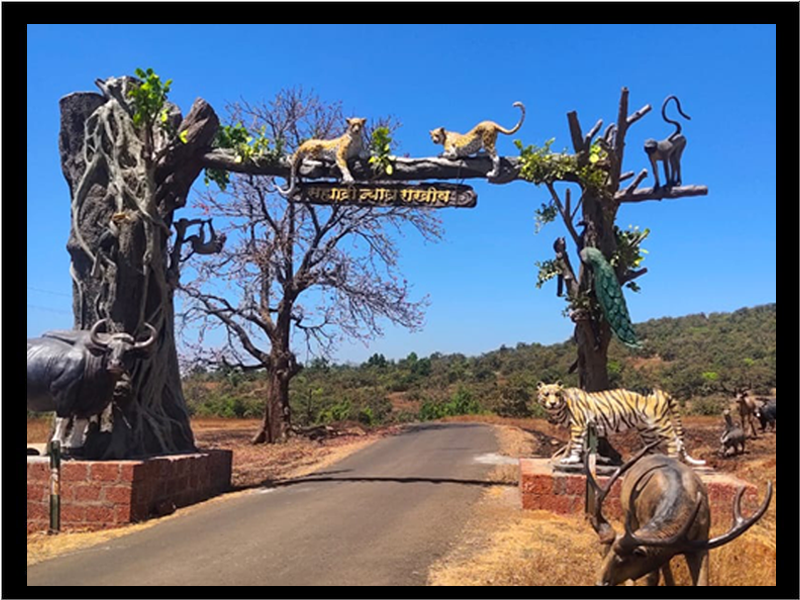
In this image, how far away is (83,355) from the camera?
8641 mm

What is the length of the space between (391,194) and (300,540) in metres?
5.39

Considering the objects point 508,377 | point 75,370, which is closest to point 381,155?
point 75,370

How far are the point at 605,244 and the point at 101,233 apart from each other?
22.5ft

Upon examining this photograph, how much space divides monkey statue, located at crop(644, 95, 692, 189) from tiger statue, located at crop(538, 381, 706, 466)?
294cm

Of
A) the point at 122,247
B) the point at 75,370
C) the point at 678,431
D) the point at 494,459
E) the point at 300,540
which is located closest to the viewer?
the point at 300,540

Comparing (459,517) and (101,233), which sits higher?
(101,233)

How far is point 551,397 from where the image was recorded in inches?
368

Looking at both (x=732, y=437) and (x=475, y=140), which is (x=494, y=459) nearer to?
(x=732, y=437)

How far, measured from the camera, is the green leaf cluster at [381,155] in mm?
10898

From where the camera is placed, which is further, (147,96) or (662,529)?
(147,96)

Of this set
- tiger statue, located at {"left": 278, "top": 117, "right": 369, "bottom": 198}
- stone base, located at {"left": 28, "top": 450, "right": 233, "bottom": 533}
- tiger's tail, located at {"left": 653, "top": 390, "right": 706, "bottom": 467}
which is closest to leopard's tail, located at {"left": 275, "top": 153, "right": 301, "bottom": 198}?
tiger statue, located at {"left": 278, "top": 117, "right": 369, "bottom": 198}

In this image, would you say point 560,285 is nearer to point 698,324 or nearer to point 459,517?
point 459,517

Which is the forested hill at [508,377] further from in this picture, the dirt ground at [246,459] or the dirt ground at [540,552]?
the dirt ground at [540,552]
